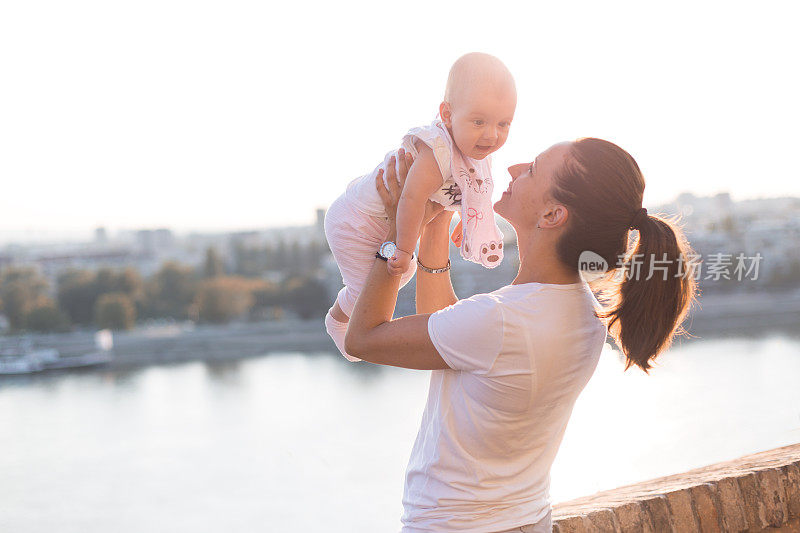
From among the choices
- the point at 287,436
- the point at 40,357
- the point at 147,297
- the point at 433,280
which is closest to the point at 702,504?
the point at 433,280

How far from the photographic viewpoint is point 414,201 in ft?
2.32

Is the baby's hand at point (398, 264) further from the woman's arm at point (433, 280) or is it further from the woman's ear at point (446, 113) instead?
the woman's ear at point (446, 113)

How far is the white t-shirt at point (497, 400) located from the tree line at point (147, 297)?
16867mm

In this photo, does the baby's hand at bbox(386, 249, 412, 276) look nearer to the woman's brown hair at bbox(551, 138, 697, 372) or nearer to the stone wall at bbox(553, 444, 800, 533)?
the woman's brown hair at bbox(551, 138, 697, 372)

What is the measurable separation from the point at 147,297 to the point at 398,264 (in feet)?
68.4

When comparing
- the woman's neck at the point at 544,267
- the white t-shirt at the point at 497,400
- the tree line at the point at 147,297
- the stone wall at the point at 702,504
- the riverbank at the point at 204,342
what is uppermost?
the woman's neck at the point at 544,267

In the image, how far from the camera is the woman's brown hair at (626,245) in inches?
23.6

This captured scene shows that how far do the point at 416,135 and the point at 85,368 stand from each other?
56.4 feet

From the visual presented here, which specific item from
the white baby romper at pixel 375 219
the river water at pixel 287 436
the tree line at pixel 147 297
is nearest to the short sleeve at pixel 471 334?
the white baby romper at pixel 375 219

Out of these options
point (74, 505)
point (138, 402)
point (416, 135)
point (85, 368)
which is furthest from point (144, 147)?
point (416, 135)

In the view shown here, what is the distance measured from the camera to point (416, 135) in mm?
794

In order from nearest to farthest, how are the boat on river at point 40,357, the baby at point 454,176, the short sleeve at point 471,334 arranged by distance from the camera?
the short sleeve at point 471,334, the baby at point 454,176, the boat on river at point 40,357

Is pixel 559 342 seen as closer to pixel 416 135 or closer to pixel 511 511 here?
pixel 511 511

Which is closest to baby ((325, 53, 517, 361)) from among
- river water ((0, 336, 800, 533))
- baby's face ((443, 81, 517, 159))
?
baby's face ((443, 81, 517, 159))
